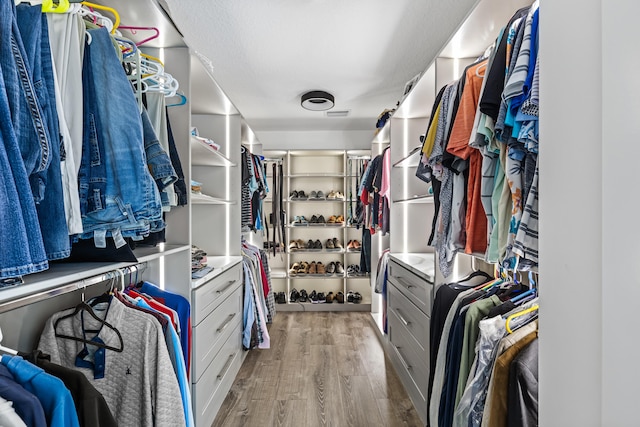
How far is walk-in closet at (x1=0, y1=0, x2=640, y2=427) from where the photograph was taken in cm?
44

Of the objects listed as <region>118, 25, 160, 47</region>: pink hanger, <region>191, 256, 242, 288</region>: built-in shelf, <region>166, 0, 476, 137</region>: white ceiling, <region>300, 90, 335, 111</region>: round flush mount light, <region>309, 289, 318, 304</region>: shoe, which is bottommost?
<region>309, 289, 318, 304</region>: shoe

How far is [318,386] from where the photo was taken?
2.33 m

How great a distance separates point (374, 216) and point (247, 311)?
5.02ft

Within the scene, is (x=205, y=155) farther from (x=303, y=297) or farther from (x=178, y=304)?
(x=303, y=297)

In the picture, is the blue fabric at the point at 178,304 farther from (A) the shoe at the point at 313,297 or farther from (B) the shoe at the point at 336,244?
(B) the shoe at the point at 336,244

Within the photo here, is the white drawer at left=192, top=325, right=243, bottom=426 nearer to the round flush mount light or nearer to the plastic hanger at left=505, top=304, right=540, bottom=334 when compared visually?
the plastic hanger at left=505, top=304, right=540, bottom=334

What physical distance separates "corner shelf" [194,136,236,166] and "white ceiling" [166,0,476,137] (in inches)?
27.5

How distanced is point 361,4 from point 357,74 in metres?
0.92

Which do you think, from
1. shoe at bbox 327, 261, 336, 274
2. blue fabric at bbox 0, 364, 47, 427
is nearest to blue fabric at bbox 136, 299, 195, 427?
blue fabric at bbox 0, 364, 47, 427

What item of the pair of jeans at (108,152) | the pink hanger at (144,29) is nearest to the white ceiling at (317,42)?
the pink hanger at (144,29)

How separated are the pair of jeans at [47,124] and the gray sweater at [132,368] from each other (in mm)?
462

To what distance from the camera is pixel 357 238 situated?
4609 millimetres
